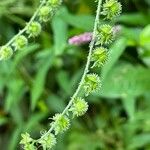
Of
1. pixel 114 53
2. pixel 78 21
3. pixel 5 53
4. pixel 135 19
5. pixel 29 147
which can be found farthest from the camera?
pixel 135 19

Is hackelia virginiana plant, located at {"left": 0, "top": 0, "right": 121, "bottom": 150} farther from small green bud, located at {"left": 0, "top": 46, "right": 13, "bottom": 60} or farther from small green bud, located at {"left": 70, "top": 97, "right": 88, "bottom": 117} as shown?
small green bud, located at {"left": 0, "top": 46, "right": 13, "bottom": 60}

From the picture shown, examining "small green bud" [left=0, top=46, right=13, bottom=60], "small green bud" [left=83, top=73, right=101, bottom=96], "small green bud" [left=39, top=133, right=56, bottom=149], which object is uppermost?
"small green bud" [left=0, top=46, right=13, bottom=60]

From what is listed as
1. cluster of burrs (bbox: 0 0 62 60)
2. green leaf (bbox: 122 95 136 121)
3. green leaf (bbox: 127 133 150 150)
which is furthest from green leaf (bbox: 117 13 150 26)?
cluster of burrs (bbox: 0 0 62 60)

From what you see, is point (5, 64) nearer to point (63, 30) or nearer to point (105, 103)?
point (63, 30)

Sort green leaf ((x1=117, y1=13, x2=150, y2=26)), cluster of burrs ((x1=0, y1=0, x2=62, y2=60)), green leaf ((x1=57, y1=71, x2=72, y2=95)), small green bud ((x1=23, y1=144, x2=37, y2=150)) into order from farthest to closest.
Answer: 1. green leaf ((x1=57, y1=71, x2=72, y2=95))
2. green leaf ((x1=117, y1=13, x2=150, y2=26))
3. cluster of burrs ((x1=0, y1=0, x2=62, y2=60))
4. small green bud ((x1=23, y1=144, x2=37, y2=150))

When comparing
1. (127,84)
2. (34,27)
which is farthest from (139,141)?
(34,27)

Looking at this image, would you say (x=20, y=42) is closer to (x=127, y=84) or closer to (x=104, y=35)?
(x=104, y=35)
